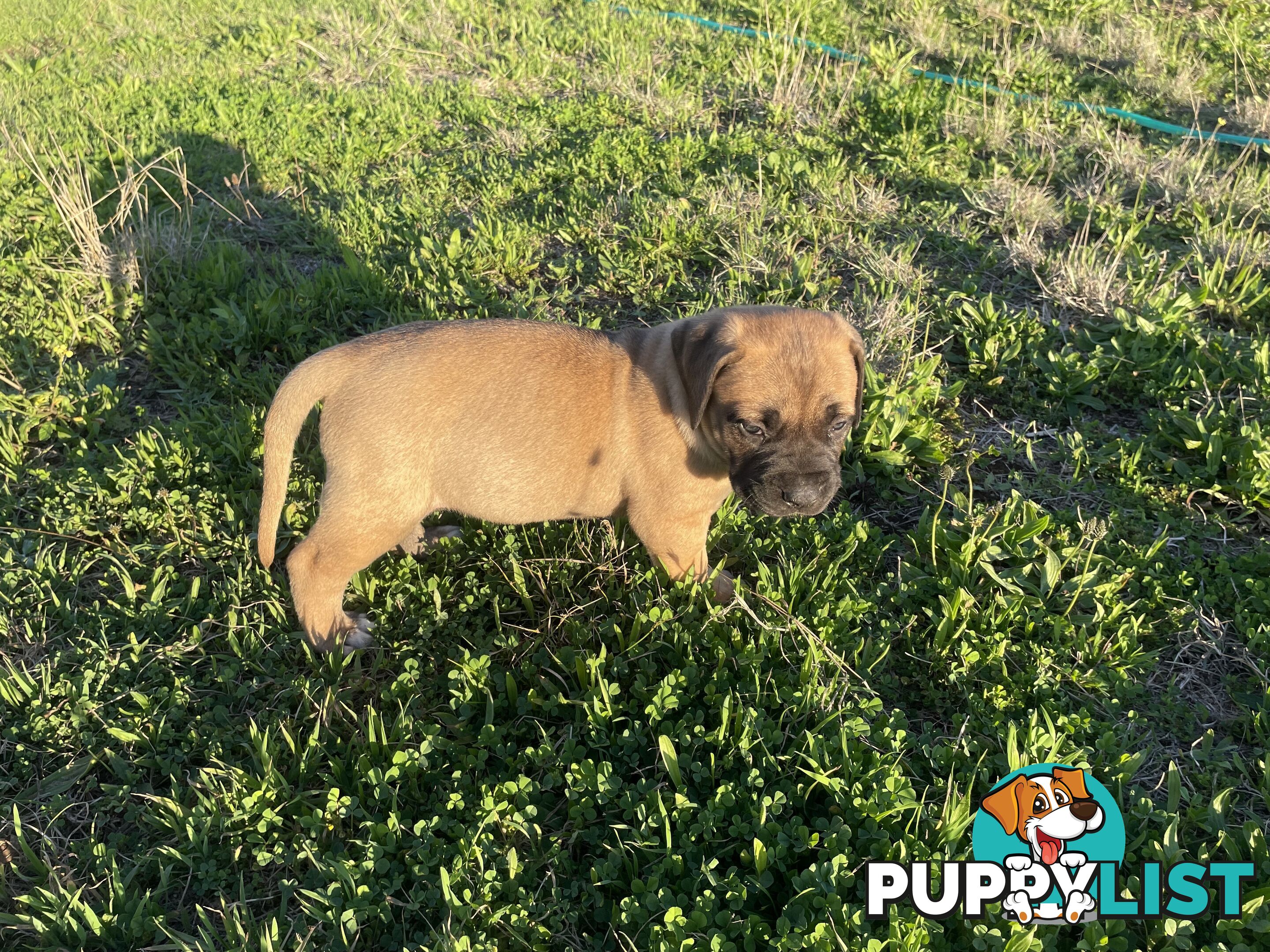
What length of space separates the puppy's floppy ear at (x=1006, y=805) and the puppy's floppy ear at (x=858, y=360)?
1.47 meters

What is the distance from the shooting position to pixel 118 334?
5.08 meters

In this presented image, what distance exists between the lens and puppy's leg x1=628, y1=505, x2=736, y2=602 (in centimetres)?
344

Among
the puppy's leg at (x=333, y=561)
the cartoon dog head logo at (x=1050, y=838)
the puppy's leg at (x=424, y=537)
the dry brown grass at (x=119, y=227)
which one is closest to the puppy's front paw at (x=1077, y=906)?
the cartoon dog head logo at (x=1050, y=838)

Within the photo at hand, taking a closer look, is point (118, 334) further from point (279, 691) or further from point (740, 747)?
point (740, 747)

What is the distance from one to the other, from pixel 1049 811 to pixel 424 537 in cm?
301

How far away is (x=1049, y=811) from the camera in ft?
8.59

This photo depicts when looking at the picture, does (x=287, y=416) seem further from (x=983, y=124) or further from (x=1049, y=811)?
(x=983, y=124)

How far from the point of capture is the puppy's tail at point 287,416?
3.16 metres

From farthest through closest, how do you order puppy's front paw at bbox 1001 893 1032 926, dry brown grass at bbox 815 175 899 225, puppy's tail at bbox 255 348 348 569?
dry brown grass at bbox 815 175 899 225 < puppy's tail at bbox 255 348 348 569 < puppy's front paw at bbox 1001 893 1032 926

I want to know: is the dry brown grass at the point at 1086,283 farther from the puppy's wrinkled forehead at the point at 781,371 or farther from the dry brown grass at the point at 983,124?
the puppy's wrinkled forehead at the point at 781,371

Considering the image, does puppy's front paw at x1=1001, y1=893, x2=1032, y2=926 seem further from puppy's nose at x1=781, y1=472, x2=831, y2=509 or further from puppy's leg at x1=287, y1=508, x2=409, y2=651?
puppy's leg at x1=287, y1=508, x2=409, y2=651

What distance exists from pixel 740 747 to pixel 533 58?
329 inches

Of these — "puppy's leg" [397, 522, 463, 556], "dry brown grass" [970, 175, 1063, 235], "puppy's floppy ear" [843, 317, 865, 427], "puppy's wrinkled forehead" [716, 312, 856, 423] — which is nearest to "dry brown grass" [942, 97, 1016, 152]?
"dry brown grass" [970, 175, 1063, 235]

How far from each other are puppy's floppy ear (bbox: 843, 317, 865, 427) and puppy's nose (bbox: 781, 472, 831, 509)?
43 cm
